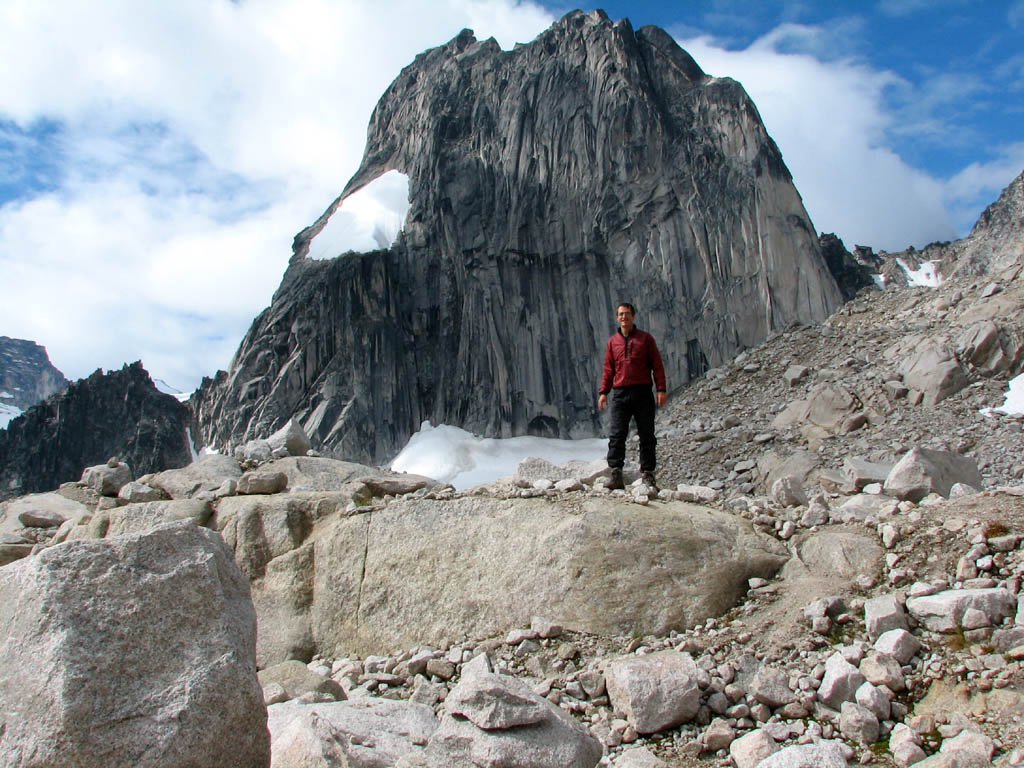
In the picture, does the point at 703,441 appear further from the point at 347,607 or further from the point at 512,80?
the point at 512,80

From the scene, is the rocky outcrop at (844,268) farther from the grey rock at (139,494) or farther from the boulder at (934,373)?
the grey rock at (139,494)

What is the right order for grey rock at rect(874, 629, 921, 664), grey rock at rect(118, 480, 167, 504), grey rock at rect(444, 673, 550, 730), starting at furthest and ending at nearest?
grey rock at rect(118, 480, 167, 504) → grey rock at rect(874, 629, 921, 664) → grey rock at rect(444, 673, 550, 730)

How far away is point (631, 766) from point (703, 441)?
24779 mm

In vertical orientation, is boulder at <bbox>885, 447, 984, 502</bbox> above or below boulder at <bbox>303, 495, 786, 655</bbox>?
above

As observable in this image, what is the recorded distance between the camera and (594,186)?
50.2m

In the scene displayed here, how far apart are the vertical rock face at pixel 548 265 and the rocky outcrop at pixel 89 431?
14.7 metres

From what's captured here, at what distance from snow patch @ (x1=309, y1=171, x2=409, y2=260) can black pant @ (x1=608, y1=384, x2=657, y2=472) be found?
4891 cm

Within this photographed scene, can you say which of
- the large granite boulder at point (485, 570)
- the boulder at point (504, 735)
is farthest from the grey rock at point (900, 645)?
the boulder at point (504, 735)

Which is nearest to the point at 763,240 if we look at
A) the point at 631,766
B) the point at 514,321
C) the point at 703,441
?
the point at 514,321

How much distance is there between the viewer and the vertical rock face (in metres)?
47.1

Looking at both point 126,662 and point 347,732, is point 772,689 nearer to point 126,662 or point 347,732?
point 347,732

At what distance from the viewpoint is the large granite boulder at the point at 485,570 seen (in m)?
6.64

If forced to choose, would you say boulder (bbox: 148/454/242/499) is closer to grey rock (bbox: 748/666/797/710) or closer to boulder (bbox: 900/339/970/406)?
grey rock (bbox: 748/666/797/710)

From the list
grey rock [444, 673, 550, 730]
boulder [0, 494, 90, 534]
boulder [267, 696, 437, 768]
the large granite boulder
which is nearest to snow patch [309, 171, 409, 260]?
boulder [0, 494, 90, 534]
